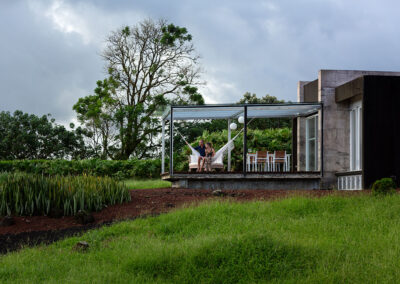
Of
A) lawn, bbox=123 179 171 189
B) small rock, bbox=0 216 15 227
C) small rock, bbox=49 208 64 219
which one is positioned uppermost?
lawn, bbox=123 179 171 189

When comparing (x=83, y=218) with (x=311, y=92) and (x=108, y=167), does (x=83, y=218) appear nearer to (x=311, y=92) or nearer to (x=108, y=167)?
(x=311, y=92)

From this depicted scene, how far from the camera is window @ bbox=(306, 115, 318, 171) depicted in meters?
14.3

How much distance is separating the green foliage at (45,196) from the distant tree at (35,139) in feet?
54.0

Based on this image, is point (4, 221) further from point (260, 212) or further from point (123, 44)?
point (123, 44)

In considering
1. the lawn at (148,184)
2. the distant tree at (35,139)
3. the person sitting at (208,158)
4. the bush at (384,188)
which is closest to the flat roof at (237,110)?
the person sitting at (208,158)

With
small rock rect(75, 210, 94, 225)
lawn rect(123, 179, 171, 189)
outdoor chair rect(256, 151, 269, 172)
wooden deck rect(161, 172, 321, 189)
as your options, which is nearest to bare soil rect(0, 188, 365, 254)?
small rock rect(75, 210, 94, 225)

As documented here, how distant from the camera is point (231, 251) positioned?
17.5ft

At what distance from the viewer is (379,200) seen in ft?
27.4

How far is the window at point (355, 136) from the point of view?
12.2 m

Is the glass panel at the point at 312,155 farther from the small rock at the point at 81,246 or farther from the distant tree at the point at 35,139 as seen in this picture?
the distant tree at the point at 35,139

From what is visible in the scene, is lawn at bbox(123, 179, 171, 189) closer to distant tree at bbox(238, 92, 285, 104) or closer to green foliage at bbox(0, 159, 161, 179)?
green foliage at bbox(0, 159, 161, 179)

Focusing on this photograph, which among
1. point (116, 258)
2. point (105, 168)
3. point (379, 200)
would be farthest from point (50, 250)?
point (105, 168)

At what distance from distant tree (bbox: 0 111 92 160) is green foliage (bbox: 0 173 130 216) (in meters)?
16.4

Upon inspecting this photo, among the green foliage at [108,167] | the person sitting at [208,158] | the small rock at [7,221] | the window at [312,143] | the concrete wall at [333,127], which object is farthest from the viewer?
the green foliage at [108,167]
